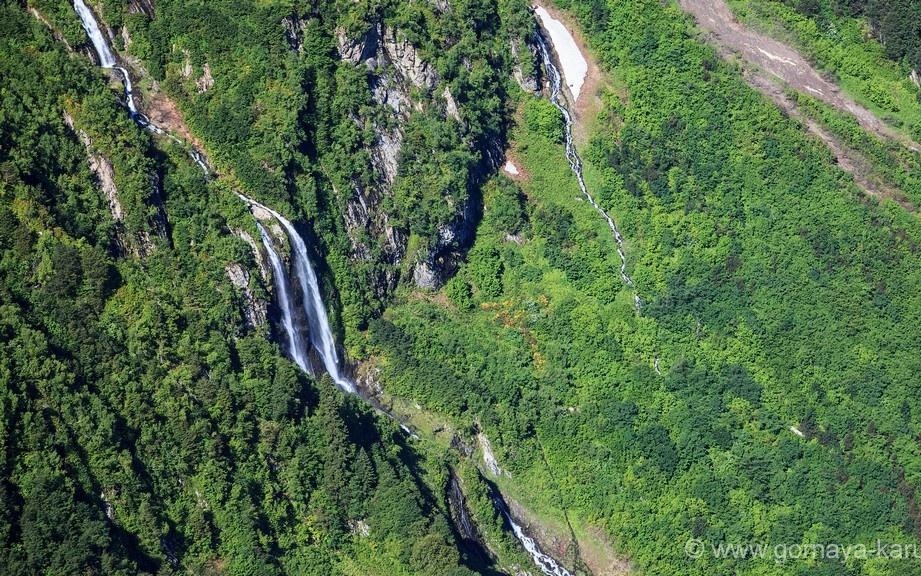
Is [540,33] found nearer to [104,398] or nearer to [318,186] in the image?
Answer: [318,186]

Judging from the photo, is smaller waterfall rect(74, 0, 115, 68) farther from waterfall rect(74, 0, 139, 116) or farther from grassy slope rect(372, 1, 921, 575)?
grassy slope rect(372, 1, 921, 575)

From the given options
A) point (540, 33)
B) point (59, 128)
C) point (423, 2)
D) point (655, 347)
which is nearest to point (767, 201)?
point (655, 347)

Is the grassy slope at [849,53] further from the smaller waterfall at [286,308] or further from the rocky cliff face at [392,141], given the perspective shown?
the smaller waterfall at [286,308]

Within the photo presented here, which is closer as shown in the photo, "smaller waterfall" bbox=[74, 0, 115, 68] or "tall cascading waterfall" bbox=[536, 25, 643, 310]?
"smaller waterfall" bbox=[74, 0, 115, 68]

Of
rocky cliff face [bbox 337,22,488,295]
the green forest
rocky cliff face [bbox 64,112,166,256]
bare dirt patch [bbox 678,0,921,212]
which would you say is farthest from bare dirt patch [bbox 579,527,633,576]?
bare dirt patch [bbox 678,0,921,212]

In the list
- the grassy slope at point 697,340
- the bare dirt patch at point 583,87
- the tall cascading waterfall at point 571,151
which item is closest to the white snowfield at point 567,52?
the bare dirt patch at point 583,87

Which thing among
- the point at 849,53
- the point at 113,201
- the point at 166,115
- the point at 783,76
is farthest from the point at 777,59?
the point at 113,201
